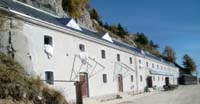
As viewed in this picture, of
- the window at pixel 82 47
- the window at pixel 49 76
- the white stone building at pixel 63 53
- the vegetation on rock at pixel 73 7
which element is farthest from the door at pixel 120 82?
the vegetation on rock at pixel 73 7

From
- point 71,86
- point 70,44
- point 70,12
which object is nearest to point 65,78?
point 71,86

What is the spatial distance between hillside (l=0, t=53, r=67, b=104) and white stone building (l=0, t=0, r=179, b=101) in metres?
1.17

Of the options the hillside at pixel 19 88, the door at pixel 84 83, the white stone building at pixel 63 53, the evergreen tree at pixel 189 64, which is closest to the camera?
the hillside at pixel 19 88

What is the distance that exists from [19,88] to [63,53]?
9.05 meters

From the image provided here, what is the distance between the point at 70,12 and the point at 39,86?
115ft

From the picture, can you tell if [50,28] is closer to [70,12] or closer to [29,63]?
[29,63]

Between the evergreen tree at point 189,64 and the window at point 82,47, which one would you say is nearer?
the window at point 82,47

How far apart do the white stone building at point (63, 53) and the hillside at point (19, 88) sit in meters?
1.17

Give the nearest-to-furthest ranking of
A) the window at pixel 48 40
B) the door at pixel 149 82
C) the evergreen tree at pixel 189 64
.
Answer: the window at pixel 48 40, the door at pixel 149 82, the evergreen tree at pixel 189 64

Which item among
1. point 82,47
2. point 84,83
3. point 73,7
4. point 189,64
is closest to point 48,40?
point 82,47

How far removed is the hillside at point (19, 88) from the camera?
A: 645 inches

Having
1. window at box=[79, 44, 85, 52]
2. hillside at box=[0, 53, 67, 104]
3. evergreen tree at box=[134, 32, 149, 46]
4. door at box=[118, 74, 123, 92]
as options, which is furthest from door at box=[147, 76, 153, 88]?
evergreen tree at box=[134, 32, 149, 46]

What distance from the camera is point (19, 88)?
55.3ft

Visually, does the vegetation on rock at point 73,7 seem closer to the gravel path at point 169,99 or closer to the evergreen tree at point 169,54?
the gravel path at point 169,99
